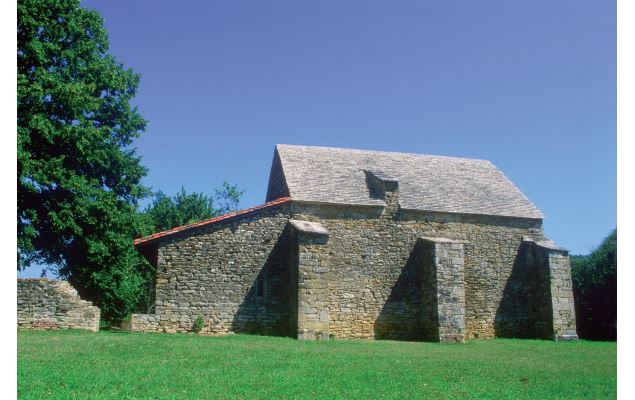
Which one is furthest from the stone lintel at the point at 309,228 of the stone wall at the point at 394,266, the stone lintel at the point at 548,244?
the stone lintel at the point at 548,244

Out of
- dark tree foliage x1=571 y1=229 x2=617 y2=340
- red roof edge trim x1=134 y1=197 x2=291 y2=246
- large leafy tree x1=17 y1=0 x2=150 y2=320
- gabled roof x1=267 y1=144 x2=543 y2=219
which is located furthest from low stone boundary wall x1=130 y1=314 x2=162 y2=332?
dark tree foliage x1=571 y1=229 x2=617 y2=340

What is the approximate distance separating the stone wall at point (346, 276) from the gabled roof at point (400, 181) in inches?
19.7

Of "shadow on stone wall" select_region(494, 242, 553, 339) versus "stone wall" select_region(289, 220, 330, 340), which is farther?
"shadow on stone wall" select_region(494, 242, 553, 339)

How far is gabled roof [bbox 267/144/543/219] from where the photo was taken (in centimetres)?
2111

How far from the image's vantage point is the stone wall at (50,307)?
15773 mm

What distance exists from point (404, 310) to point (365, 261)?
8.22 ft

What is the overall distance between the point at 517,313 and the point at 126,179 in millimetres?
18042

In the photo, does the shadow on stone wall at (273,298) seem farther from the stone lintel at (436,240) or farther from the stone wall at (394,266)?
the stone lintel at (436,240)

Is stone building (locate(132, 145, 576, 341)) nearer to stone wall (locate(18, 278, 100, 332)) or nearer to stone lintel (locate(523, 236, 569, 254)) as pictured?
stone lintel (locate(523, 236, 569, 254))

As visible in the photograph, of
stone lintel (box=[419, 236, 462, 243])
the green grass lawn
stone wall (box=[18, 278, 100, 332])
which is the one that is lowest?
the green grass lawn

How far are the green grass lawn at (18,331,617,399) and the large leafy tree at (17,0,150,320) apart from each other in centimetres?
529

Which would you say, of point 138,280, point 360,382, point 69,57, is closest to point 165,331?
point 360,382

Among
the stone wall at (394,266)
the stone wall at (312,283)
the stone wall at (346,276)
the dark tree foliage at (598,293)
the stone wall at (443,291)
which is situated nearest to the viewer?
the stone wall at (312,283)

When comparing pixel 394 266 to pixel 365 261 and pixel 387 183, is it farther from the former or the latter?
pixel 387 183
